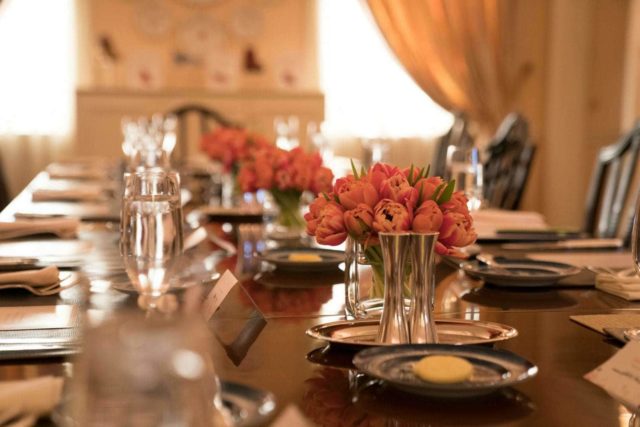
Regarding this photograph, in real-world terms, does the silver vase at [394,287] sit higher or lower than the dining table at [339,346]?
higher

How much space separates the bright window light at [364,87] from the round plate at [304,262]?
4823mm

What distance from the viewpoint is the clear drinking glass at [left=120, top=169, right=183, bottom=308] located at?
3.54ft

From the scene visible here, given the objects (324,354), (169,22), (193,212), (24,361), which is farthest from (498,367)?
(169,22)

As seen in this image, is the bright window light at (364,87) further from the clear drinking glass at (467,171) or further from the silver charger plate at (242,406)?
the silver charger plate at (242,406)

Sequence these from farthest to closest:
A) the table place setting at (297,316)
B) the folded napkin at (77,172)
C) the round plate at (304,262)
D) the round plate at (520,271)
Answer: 1. the folded napkin at (77,172)
2. the round plate at (304,262)
3. the round plate at (520,271)
4. the table place setting at (297,316)

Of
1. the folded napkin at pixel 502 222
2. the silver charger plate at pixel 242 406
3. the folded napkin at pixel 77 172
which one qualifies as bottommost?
the folded napkin at pixel 77 172

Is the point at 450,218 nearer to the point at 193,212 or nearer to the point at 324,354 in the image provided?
the point at 324,354

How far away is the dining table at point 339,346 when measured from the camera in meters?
0.80

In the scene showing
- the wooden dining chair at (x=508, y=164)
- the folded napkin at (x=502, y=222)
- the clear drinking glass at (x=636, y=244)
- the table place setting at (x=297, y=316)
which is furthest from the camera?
the wooden dining chair at (x=508, y=164)

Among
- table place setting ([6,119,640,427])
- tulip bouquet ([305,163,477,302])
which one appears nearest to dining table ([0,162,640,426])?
table place setting ([6,119,640,427])

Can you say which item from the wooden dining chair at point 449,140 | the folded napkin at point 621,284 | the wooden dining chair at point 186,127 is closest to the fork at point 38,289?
the folded napkin at point 621,284

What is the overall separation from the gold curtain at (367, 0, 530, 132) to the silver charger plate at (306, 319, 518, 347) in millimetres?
5332

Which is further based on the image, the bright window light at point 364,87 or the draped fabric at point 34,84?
the bright window light at point 364,87

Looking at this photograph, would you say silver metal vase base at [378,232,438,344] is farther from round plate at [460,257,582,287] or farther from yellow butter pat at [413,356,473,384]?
round plate at [460,257,582,287]
